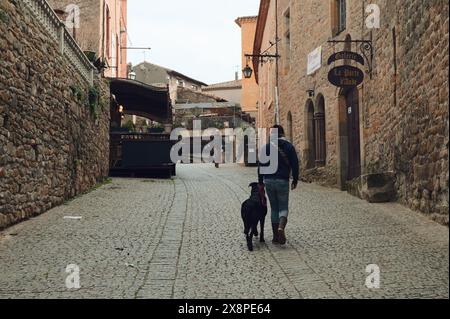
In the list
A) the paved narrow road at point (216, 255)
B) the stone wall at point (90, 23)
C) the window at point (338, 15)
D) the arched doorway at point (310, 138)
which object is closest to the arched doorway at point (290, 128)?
the arched doorway at point (310, 138)

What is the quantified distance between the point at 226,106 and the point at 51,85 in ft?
129

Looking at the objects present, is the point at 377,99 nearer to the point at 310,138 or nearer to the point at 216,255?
the point at 310,138

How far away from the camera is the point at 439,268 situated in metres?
4.59

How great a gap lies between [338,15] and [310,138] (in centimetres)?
408

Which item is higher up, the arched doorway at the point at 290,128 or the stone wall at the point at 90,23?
the stone wall at the point at 90,23

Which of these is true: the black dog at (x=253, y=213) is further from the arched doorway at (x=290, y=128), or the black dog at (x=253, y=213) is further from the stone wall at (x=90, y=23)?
the stone wall at (x=90, y=23)

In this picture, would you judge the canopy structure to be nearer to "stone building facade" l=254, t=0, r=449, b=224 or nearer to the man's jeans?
"stone building facade" l=254, t=0, r=449, b=224

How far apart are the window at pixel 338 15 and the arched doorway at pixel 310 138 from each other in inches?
115

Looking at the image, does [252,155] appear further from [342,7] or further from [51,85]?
[51,85]

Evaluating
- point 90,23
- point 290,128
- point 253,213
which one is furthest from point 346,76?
point 90,23

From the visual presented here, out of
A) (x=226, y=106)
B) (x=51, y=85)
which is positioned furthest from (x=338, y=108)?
(x=226, y=106)

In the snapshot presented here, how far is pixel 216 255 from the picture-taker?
555cm

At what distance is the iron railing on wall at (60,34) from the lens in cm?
820

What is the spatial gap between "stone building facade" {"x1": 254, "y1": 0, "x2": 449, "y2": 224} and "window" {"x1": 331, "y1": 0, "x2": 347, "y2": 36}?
3cm
